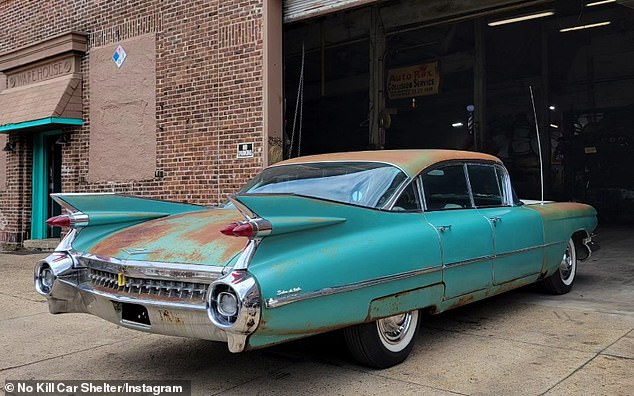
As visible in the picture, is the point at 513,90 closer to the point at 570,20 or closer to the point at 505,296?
the point at 570,20

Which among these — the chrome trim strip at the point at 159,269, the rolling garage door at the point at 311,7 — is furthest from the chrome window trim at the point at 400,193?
the rolling garage door at the point at 311,7

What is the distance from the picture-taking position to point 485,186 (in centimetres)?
523

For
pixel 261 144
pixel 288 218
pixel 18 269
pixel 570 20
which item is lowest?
pixel 18 269

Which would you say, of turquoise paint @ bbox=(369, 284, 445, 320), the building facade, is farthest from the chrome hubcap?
the building facade

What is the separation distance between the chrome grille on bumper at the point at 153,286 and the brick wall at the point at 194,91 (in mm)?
5272

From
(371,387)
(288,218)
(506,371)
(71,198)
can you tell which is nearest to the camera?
(288,218)

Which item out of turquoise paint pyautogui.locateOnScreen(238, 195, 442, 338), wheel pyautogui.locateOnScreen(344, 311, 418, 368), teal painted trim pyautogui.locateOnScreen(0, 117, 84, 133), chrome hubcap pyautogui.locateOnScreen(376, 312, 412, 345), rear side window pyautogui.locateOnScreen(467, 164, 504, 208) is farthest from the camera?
teal painted trim pyautogui.locateOnScreen(0, 117, 84, 133)

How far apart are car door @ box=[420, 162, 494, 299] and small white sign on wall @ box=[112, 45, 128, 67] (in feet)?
26.2

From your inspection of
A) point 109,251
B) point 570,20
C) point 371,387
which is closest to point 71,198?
point 109,251

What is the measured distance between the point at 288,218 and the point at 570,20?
17734 mm

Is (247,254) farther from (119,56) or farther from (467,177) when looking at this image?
(119,56)

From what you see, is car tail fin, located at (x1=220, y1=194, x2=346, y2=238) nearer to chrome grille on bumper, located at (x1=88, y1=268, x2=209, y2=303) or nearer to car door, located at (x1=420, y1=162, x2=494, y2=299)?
chrome grille on bumper, located at (x1=88, y1=268, x2=209, y2=303)

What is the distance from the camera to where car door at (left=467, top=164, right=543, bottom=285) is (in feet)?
16.0

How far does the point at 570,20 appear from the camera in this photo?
1806 cm
